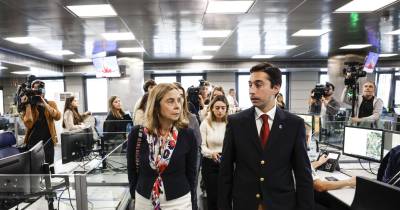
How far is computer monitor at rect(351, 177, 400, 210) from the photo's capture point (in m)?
1.29

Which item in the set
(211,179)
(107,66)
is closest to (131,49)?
(107,66)

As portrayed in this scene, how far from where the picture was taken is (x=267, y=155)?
5.10 feet

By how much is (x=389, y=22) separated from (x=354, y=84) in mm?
1947

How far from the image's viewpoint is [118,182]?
2979 millimetres

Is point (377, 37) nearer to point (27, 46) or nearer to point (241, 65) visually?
point (241, 65)

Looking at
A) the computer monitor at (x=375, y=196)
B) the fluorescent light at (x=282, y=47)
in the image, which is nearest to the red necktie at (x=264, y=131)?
the computer monitor at (x=375, y=196)

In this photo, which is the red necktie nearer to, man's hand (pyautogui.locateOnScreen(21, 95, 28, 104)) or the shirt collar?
the shirt collar

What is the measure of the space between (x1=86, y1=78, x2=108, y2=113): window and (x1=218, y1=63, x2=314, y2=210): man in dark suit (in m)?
11.2

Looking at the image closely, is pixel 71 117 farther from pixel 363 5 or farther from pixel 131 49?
pixel 363 5

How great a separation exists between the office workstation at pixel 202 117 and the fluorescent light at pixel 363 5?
2cm

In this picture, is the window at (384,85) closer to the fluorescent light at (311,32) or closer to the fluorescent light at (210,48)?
the fluorescent light at (311,32)

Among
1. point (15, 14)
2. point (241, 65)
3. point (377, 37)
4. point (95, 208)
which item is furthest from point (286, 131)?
point (241, 65)

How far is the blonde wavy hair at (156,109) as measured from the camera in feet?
5.61

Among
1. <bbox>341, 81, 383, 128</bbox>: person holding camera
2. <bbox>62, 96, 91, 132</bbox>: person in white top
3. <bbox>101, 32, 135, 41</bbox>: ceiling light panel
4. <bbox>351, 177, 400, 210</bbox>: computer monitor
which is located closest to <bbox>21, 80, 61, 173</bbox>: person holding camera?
<bbox>62, 96, 91, 132</bbox>: person in white top
